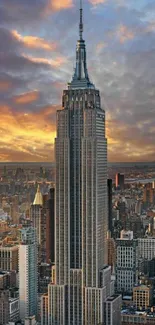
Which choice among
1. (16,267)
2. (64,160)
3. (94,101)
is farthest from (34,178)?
(16,267)

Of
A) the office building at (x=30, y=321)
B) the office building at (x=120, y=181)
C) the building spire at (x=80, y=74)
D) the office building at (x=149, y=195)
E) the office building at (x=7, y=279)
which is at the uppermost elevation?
the building spire at (x=80, y=74)

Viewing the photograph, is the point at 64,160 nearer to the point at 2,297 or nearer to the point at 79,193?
the point at 79,193

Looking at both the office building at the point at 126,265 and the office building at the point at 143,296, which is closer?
the office building at the point at 143,296

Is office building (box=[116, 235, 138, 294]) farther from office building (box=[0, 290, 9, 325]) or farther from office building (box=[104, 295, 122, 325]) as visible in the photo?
office building (box=[0, 290, 9, 325])

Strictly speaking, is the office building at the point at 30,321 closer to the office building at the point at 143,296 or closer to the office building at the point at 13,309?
the office building at the point at 13,309

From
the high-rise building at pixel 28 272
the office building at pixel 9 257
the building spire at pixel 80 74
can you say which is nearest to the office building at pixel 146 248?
the high-rise building at pixel 28 272

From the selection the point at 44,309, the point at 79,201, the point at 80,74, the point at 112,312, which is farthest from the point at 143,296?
the point at 80,74

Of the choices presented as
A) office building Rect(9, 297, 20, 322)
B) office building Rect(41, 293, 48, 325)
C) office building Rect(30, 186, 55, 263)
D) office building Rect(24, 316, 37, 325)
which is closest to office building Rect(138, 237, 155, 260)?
office building Rect(30, 186, 55, 263)
